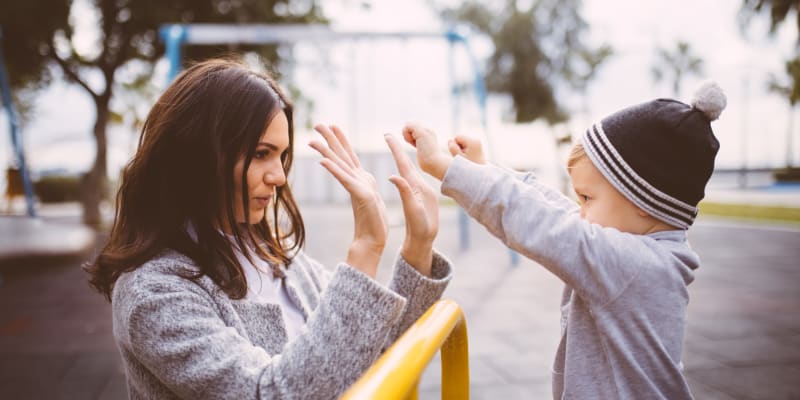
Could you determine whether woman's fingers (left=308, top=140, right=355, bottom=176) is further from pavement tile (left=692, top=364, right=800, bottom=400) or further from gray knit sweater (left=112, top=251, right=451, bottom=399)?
pavement tile (left=692, top=364, right=800, bottom=400)

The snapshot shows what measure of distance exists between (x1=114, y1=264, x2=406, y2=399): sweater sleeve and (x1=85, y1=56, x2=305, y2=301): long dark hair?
0.13m

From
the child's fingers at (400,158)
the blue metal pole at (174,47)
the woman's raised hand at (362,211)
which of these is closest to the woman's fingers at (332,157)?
the woman's raised hand at (362,211)

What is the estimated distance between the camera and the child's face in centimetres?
124

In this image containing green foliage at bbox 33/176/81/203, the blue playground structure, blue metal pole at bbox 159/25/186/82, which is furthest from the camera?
green foliage at bbox 33/176/81/203

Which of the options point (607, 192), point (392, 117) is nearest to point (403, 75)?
point (392, 117)

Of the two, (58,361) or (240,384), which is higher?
(240,384)

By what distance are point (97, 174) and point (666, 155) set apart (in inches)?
468

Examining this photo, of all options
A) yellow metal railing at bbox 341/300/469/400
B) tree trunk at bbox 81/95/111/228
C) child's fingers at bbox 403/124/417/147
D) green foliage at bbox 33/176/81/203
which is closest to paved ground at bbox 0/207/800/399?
yellow metal railing at bbox 341/300/469/400

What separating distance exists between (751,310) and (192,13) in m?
9.22

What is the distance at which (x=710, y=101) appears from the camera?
1.18 m

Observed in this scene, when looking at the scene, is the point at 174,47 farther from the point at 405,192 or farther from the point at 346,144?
the point at 405,192

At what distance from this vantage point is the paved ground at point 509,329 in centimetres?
316

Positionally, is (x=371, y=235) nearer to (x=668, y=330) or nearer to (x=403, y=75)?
(x=668, y=330)

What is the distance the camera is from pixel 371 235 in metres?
1.12
